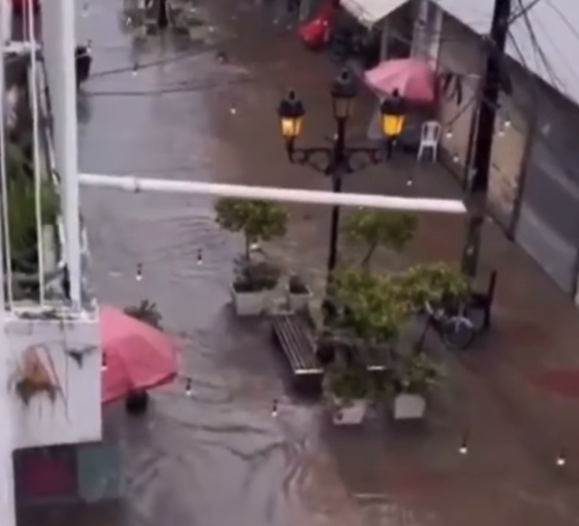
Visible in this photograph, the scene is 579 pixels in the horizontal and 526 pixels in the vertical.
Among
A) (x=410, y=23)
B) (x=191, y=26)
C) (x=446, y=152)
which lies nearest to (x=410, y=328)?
(x=446, y=152)

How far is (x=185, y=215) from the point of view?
20891 mm

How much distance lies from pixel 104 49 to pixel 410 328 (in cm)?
1521

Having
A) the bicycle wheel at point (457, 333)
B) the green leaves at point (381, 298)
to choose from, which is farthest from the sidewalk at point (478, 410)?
the green leaves at point (381, 298)

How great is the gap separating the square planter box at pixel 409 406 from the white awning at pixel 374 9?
39.6ft

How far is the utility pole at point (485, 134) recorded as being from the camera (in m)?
17.3

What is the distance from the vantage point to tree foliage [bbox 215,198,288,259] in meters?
17.4

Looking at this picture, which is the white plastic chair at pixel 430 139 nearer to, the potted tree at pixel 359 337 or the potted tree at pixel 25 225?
the potted tree at pixel 359 337

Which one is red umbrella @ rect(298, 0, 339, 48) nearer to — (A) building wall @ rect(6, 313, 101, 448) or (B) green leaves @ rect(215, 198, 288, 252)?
(B) green leaves @ rect(215, 198, 288, 252)

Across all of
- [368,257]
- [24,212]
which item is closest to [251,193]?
[24,212]

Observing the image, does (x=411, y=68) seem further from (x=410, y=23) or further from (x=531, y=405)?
(x=531, y=405)

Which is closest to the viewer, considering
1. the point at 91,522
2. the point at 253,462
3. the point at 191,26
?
the point at 91,522

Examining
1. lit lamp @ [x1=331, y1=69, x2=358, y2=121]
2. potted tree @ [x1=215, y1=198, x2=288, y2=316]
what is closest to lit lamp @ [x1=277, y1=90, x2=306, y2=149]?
lit lamp @ [x1=331, y1=69, x2=358, y2=121]

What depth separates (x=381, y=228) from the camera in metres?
16.8

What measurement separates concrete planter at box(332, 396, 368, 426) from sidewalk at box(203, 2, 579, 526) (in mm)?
214
